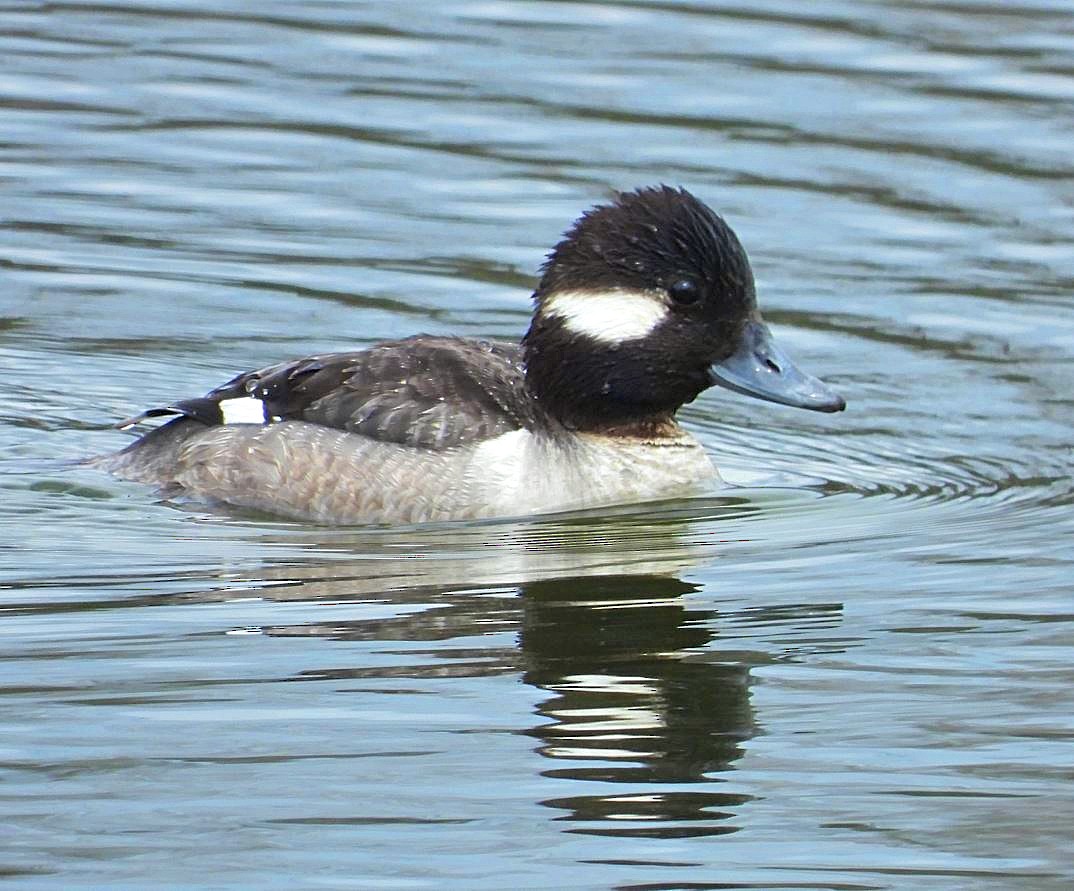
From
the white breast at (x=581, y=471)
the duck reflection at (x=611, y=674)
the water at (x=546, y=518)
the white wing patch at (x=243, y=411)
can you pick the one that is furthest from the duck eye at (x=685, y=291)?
the white wing patch at (x=243, y=411)

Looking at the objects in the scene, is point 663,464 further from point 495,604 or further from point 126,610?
point 126,610

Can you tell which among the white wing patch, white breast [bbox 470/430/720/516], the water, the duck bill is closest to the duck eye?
the duck bill

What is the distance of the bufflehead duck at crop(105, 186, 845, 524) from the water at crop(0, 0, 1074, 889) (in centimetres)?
30

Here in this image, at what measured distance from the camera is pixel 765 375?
9.83 metres

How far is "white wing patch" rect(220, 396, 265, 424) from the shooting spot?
10.3 m

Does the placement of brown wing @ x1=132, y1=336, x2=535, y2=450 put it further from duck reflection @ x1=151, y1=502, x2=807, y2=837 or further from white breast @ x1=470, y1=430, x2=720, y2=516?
duck reflection @ x1=151, y1=502, x2=807, y2=837

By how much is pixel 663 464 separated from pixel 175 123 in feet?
19.2

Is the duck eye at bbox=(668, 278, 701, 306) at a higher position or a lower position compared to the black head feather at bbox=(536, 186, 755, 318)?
lower

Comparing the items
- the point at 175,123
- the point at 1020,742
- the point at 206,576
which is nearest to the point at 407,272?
the point at 175,123

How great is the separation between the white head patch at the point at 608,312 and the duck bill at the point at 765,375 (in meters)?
0.35

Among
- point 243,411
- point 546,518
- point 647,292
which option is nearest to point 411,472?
point 546,518

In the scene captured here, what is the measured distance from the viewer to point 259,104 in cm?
1521

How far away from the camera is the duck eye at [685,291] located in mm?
9711

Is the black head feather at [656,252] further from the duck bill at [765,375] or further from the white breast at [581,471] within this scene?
the white breast at [581,471]
